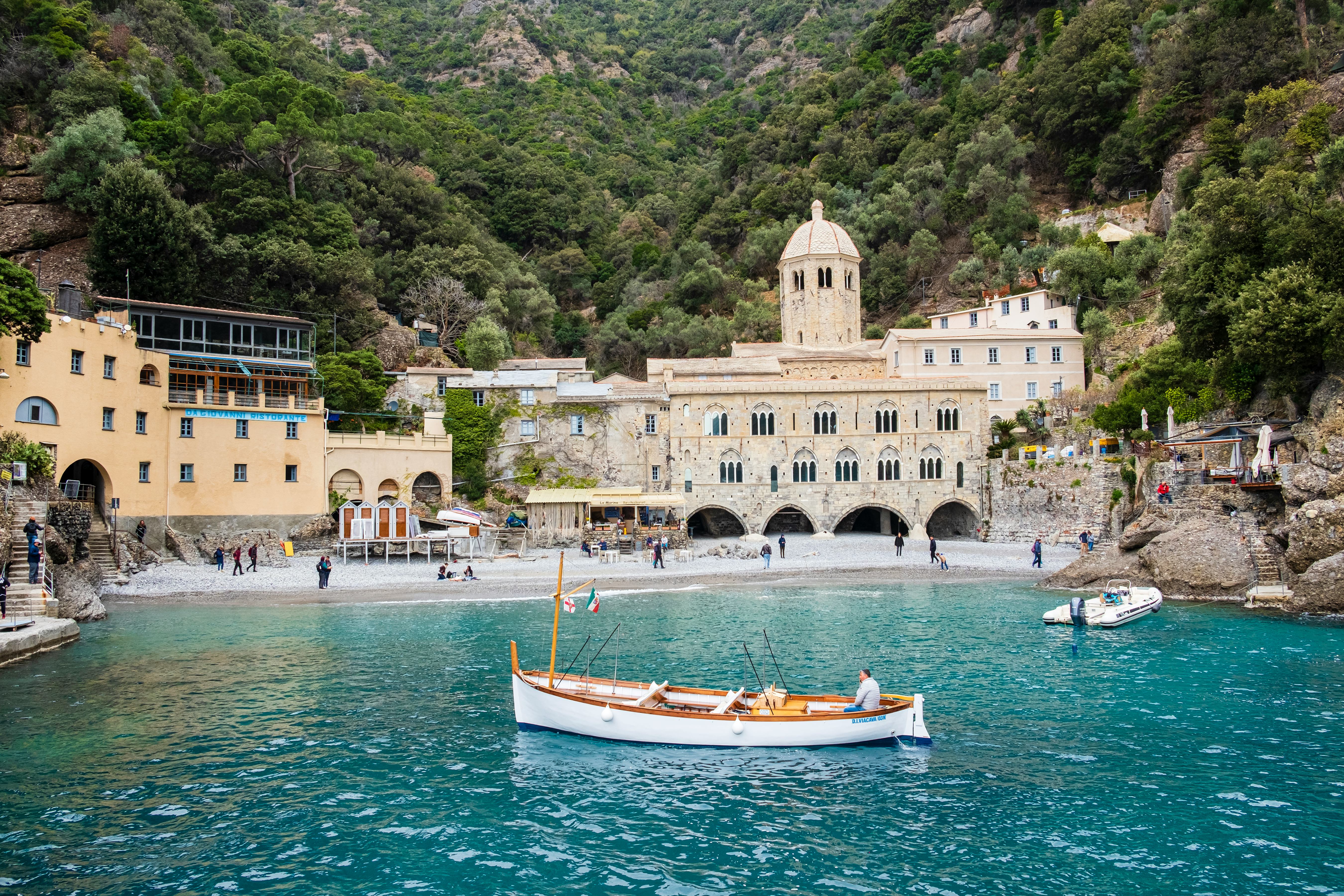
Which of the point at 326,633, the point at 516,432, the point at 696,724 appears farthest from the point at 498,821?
the point at 516,432

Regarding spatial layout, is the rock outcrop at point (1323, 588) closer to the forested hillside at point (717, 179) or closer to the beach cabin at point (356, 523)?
the forested hillside at point (717, 179)

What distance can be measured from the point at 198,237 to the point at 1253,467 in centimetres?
4978

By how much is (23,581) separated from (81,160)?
1227 inches

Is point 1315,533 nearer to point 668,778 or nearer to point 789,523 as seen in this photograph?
point 668,778

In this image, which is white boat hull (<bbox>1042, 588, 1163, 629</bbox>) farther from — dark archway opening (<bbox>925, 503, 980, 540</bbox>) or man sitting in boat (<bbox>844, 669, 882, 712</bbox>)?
dark archway opening (<bbox>925, 503, 980, 540</bbox>)

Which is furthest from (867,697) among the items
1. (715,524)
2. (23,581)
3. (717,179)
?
(717,179)

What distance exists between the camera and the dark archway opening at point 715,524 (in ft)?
165

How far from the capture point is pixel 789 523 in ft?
168

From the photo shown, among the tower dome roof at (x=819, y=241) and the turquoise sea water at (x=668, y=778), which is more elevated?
the tower dome roof at (x=819, y=241)

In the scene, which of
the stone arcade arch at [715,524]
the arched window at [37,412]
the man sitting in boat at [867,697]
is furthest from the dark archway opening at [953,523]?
the arched window at [37,412]

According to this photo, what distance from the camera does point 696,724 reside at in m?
15.4

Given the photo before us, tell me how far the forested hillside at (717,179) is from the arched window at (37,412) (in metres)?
13.5

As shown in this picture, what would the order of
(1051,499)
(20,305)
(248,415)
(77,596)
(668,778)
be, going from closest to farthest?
1. (668,778)
2. (77,596)
3. (20,305)
4. (248,415)
5. (1051,499)

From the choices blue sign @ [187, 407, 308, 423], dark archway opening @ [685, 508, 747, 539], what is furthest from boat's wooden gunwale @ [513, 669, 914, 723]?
dark archway opening @ [685, 508, 747, 539]
